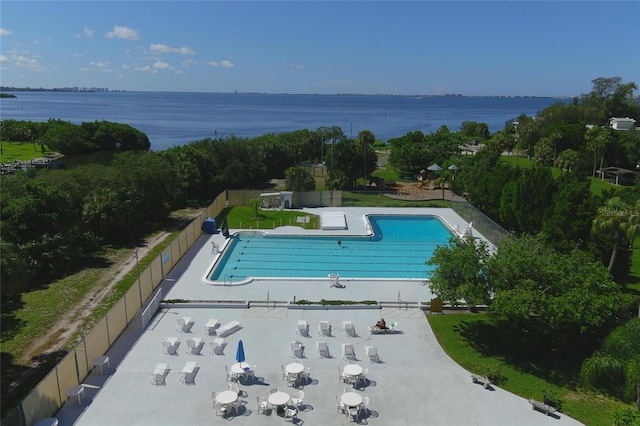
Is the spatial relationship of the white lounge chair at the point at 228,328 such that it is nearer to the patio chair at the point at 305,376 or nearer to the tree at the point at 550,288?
the patio chair at the point at 305,376

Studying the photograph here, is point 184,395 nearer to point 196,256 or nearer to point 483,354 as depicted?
point 483,354

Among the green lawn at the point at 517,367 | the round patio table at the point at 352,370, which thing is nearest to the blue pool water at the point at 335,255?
the green lawn at the point at 517,367

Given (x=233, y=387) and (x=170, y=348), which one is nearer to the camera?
(x=233, y=387)

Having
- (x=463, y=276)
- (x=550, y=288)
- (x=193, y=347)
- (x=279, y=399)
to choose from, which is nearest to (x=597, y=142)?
(x=550, y=288)

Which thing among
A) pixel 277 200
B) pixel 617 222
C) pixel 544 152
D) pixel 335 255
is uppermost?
pixel 617 222

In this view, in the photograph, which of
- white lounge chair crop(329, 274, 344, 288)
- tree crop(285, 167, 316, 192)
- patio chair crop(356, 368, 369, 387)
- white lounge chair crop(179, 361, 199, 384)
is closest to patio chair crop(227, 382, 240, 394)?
white lounge chair crop(179, 361, 199, 384)

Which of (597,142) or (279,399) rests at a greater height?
(597,142)

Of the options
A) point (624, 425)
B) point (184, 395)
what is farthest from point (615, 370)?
point (184, 395)

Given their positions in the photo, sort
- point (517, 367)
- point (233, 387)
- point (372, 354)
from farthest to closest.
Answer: point (372, 354) < point (517, 367) < point (233, 387)

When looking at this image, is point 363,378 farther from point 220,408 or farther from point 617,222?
point 617,222
